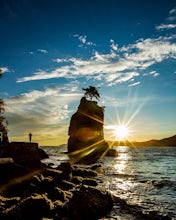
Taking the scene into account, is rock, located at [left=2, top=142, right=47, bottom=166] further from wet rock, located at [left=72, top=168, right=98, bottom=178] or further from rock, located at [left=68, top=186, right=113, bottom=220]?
rock, located at [left=68, top=186, right=113, bottom=220]

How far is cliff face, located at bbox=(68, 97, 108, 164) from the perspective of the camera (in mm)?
89875

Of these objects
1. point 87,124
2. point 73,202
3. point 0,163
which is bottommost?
point 73,202

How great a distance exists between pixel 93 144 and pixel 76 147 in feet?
24.1

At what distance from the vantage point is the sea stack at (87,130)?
3536 inches

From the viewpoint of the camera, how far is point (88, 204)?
48.0 feet

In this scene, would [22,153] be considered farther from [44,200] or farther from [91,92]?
[91,92]

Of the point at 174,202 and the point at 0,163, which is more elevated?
the point at 0,163

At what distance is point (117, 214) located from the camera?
1585cm

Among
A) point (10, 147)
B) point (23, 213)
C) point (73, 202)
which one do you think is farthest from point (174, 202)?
point (10, 147)

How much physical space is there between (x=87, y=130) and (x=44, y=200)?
262 ft

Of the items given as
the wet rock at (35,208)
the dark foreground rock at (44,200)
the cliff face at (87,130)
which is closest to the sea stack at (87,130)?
the cliff face at (87,130)

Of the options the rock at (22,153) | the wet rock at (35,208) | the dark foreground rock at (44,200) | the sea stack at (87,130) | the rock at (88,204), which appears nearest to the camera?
the wet rock at (35,208)

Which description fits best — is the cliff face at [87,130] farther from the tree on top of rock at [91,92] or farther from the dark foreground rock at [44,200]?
the dark foreground rock at [44,200]

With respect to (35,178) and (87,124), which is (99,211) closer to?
(35,178)
